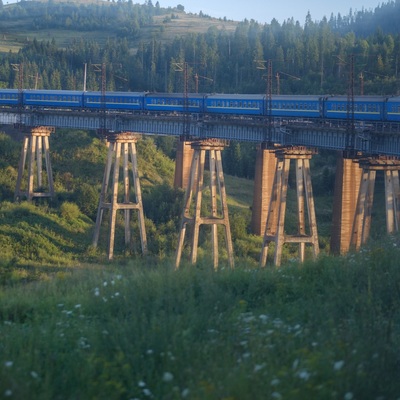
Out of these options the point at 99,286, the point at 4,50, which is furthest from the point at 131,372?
the point at 4,50

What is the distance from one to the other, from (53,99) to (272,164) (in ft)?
35.3

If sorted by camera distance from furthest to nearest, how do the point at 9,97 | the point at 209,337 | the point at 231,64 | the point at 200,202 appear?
the point at 231,64 → the point at 9,97 → the point at 200,202 → the point at 209,337

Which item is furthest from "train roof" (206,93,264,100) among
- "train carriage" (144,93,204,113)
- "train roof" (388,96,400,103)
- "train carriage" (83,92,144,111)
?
"train roof" (388,96,400,103)

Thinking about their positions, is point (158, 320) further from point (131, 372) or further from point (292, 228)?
point (292, 228)

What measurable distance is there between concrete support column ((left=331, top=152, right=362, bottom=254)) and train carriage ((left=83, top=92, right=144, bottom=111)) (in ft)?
31.4

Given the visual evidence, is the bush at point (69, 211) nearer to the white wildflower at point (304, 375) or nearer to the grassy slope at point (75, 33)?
the white wildflower at point (304, 375)

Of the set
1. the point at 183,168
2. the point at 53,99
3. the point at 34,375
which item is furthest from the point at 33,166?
the point at 34,375

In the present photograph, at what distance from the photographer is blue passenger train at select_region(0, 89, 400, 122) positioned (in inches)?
919

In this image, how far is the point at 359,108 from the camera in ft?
77.7

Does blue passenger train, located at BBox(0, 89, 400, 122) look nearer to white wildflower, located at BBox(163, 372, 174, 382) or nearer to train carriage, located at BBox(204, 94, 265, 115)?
train carriage, located at BBox(204, 94, 265, 115)

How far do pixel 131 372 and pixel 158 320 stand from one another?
0.87 meters

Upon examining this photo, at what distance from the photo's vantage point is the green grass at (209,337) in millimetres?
6273

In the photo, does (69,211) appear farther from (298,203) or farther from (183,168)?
(298,203)

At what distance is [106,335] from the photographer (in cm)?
768
